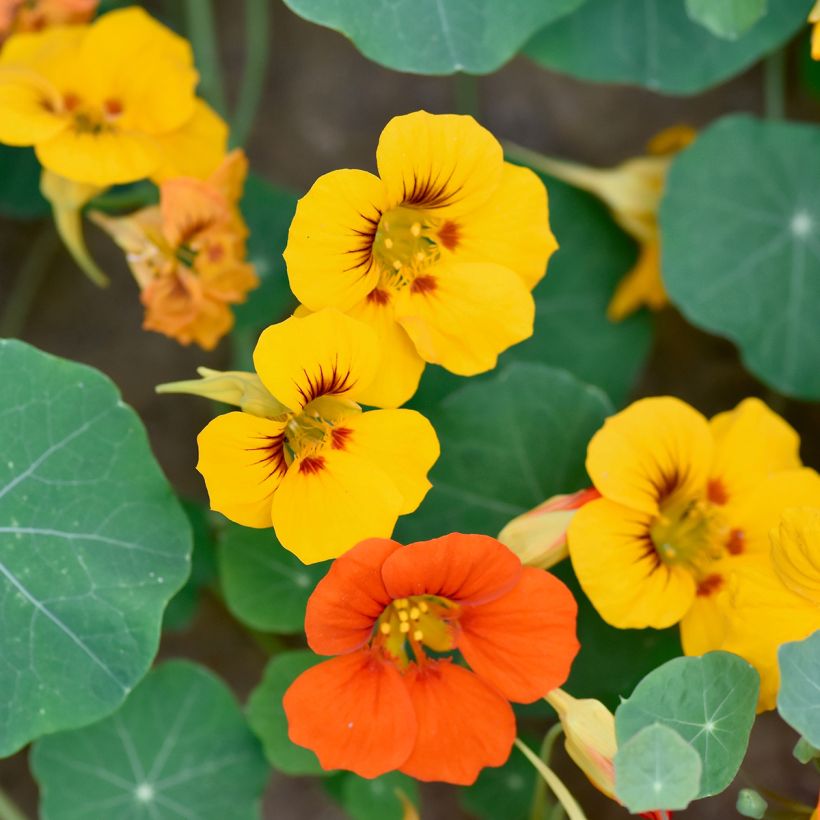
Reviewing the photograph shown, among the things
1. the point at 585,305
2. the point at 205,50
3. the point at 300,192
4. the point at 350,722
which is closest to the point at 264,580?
the point at 350,722

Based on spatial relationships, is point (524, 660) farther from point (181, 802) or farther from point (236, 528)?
point (181, 802)

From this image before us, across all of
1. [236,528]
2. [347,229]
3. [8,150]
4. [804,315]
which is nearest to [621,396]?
[804,315]

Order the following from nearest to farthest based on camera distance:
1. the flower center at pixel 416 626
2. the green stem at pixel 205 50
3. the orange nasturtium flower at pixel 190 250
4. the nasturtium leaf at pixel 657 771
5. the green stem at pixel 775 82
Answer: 1. the nasturtium leaf at pixel 657 771
2. the flower center at pixel 416 626
3. the orange nasturtium flower at pixel 190 250
4. the green stem at pixel 205 50
5. the green stem at pixel 775 82

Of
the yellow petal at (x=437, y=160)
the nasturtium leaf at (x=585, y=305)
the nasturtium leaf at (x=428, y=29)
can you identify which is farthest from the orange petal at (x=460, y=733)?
the nasturtium leaf at (x=428, y=29)

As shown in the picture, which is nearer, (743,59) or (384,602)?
(384,602)

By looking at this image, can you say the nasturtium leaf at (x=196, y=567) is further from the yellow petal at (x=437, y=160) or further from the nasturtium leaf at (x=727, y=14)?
the nasturtium leaf at (x=727, y=14)

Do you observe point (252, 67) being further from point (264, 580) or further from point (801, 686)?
point (801, 686)

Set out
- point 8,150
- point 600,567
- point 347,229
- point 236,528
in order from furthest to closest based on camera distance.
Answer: point 8,150 < point 236,528 < point 600,567 < point 347,229
